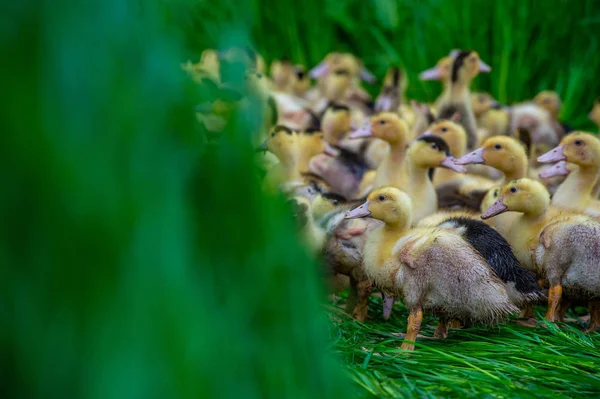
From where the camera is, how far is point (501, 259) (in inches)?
150

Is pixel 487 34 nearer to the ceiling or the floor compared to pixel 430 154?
nearer to the ceiling

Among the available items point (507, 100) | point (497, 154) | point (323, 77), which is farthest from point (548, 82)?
point (497, 154)

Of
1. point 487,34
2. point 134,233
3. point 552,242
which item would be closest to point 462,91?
point 487,34

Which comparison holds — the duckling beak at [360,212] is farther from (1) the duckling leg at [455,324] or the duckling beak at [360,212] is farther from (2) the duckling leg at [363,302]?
(1) the duckling leg at [455,324]

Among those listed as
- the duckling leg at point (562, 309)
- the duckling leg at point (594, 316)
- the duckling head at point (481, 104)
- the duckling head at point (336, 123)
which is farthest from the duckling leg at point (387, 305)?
the duckling head at point (481, 104)

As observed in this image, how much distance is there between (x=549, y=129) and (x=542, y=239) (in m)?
2.86

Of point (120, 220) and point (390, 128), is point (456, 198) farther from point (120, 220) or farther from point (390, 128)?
point (120, 220)

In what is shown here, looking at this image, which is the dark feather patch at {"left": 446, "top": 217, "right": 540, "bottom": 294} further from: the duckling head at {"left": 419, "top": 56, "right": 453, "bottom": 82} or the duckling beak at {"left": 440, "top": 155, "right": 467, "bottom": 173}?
the duckling head at {"left": 419, "top": 56, "right": 453, "bottom": 82}

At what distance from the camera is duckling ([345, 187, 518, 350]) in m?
3.65

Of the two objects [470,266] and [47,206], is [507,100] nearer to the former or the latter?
[470,266]

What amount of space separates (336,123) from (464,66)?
3.41 feet

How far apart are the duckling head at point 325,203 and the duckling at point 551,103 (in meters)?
2.72

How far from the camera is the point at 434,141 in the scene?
16.8ft

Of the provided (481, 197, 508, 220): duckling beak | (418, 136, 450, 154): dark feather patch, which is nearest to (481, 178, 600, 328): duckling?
(481, 197, 508, 220): duckling beak
